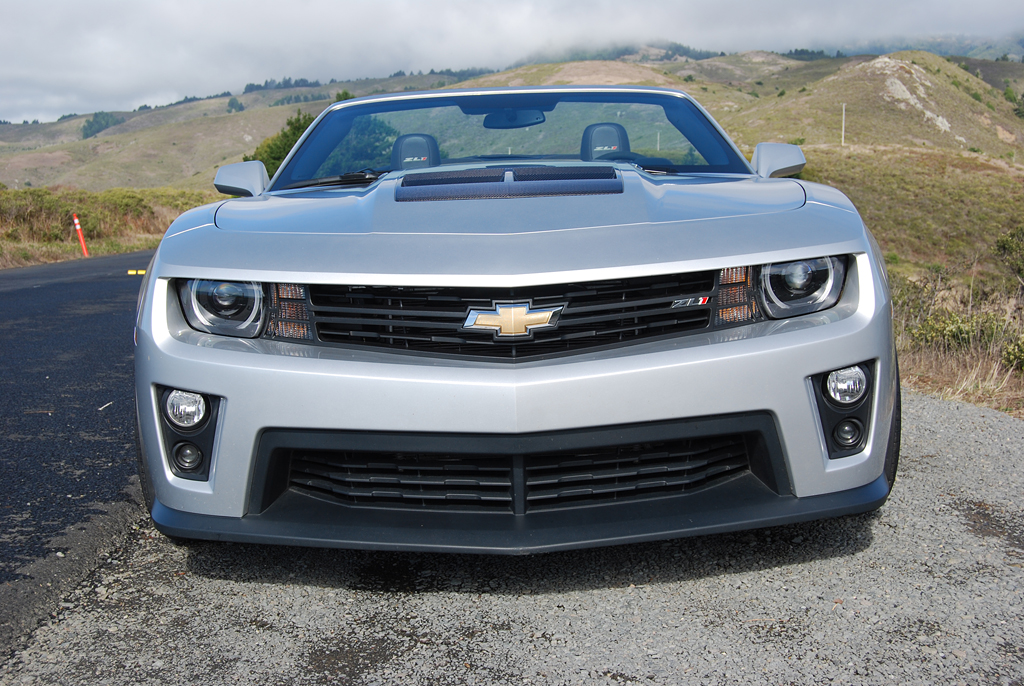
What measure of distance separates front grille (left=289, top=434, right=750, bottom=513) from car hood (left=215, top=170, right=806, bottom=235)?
0.58 meters

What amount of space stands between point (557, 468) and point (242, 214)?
1.23 m

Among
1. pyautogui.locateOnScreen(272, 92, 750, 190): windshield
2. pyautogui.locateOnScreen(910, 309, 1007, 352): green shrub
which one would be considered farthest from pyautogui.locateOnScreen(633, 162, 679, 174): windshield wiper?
pyautogui.locateOnScreen(910, 309, 1007, 352): green shrub

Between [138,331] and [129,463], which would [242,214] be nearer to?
[138,331]

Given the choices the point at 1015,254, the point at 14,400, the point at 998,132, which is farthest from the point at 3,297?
the point at 998,132

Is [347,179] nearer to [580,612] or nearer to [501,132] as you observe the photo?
[501,132]

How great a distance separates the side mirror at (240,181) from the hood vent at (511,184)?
0.83 meters

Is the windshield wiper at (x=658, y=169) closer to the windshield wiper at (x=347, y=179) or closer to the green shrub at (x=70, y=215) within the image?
the windshield wiper at (x=347, y=179)

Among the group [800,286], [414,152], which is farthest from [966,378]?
[414,152]

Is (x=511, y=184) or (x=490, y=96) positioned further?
(x=490, y=96)

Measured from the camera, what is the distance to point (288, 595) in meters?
2.05

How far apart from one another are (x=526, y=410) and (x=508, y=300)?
0.27 meters

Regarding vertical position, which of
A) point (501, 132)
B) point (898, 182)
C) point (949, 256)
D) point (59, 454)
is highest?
point (501, 132)

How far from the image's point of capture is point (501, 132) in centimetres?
352

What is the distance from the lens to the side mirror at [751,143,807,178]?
3025 millimetres
